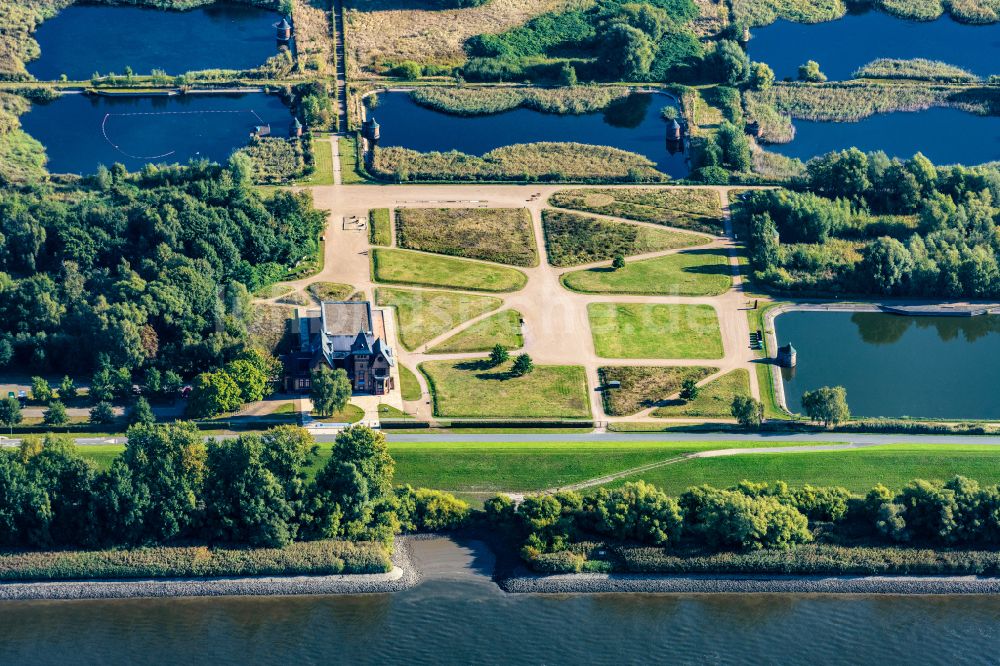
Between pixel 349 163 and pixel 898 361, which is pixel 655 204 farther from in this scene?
pixel 898 361

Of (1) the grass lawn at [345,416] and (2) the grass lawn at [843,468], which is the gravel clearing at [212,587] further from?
(2) the grass lawn at [843,468]

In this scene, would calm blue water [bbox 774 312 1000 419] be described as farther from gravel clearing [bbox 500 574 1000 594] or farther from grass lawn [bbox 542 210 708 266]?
gravel clearing [bbox 500 574 1000 594]

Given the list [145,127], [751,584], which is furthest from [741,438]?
[145,127]

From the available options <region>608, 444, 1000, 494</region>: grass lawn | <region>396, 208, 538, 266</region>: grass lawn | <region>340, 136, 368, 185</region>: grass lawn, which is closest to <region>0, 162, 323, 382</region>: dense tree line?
<region>396, 208, 538, 266</region>: grass lawn

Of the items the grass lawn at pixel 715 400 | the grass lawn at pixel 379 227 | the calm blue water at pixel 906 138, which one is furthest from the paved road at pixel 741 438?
the calm blue water at pixel 906 138

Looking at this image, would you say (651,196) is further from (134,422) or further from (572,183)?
(134,422)

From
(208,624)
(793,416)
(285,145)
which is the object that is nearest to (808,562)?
(793,416)

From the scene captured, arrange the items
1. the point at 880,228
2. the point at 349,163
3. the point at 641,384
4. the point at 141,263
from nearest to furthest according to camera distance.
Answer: the point at 641,384 < the point at 141,263 < the point at 880,228 < the point at 349,163

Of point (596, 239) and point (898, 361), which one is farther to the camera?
point (596, 239)
